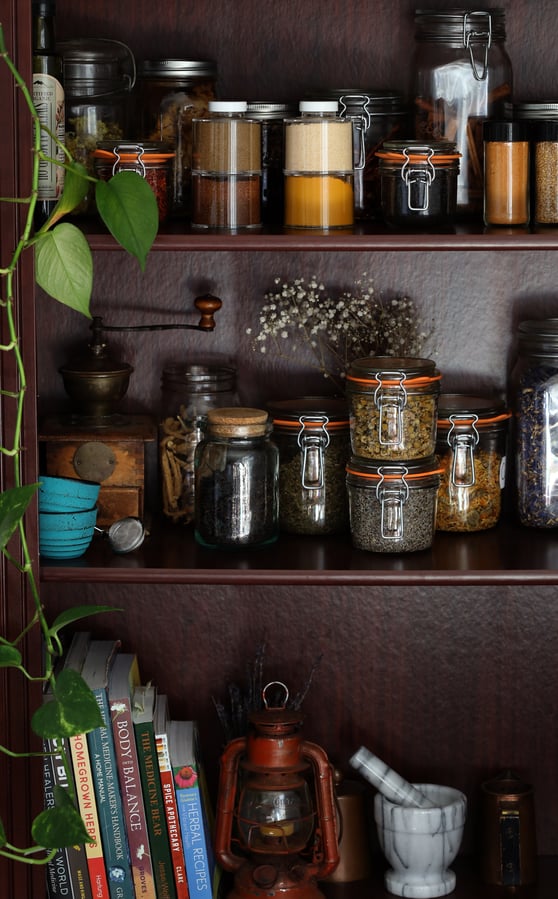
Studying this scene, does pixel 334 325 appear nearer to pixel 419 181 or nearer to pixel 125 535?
pixel 419 181

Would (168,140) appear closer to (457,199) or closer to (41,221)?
(41,221)

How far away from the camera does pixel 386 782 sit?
5.69 ft

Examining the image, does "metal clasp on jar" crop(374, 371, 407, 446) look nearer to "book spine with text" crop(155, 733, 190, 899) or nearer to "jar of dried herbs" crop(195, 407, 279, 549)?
"jar of dried herbs" crop(195, 407, 279, 549)

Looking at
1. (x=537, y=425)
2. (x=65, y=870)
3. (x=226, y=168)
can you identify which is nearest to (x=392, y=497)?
(x=537, y=425)

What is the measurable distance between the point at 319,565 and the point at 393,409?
223 mm

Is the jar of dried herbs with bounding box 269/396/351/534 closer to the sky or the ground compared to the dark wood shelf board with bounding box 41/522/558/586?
closer to the sky

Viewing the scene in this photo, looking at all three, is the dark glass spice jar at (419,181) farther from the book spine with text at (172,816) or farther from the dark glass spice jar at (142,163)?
the book spine with text at (172,816)

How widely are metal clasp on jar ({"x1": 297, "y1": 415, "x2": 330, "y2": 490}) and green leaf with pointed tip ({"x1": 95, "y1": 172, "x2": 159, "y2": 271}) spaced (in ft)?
1.28

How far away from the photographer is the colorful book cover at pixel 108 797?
1613 mm

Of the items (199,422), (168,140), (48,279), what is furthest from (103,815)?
(168,140)

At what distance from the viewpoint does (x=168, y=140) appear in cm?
163

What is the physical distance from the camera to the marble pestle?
1.73 meters

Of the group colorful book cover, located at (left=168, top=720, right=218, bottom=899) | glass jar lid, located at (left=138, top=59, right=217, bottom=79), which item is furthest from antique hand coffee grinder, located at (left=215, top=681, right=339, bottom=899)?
glass jar lid, located at (left=138, top=59, right=217, bottom=79)

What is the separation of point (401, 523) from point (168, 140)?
60 cm
